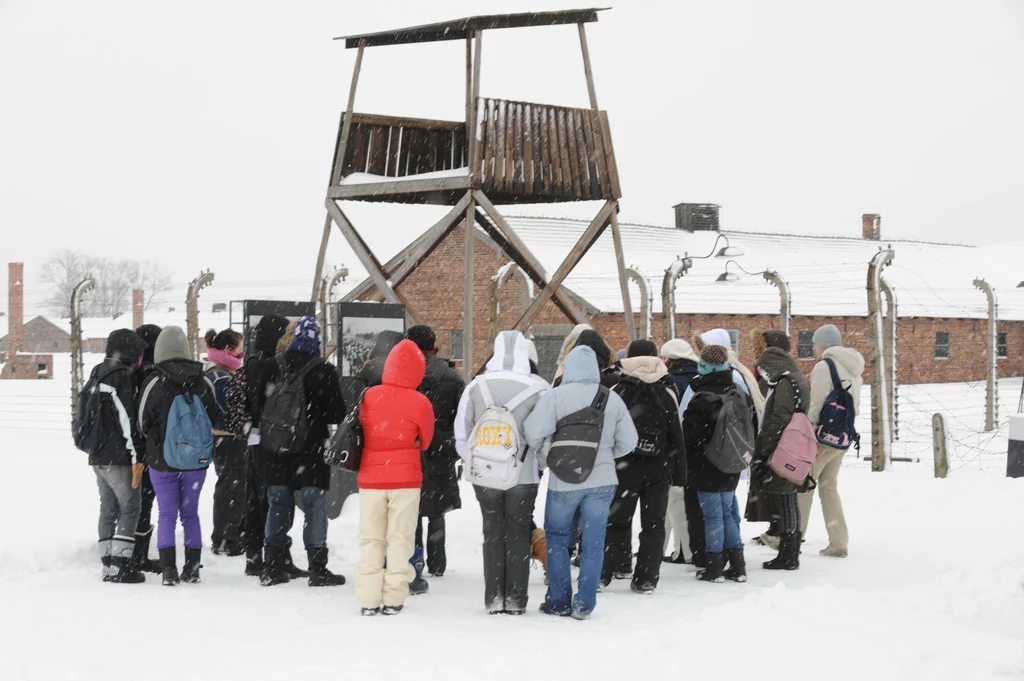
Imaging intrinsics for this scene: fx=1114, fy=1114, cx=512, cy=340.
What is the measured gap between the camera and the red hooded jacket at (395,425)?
7.03m

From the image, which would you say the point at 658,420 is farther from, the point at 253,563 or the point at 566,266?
the point at 566,266

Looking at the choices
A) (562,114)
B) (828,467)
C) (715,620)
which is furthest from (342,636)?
(562,114)

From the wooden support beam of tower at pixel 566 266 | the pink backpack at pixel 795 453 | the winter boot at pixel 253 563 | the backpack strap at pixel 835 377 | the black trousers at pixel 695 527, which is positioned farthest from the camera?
the wooden support beam of tower at pixel 566 266

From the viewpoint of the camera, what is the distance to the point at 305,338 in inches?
303

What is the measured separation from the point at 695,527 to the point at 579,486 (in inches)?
85.7

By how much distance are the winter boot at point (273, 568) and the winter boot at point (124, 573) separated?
2.95 feet

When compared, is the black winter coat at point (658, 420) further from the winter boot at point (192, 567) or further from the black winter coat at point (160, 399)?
the winter boot at point (192, 567)

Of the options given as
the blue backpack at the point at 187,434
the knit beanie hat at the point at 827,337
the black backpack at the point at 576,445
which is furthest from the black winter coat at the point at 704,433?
the blue backpack at the point at 187,434

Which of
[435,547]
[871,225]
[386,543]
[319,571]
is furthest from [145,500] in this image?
[871,225]

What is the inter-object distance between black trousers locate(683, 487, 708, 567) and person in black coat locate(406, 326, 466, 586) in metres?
1.84

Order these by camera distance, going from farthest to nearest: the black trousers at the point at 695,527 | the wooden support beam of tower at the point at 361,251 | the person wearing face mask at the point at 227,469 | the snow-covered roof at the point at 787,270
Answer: the snow-covered roof at the point at 787,270, the wooden support beam of tower at the point at 361,251, the person wearing face mask at the point at 227,469, the black trousers at the point at 695,527

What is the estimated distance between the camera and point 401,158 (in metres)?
12.7

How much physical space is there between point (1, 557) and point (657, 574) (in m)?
4.80

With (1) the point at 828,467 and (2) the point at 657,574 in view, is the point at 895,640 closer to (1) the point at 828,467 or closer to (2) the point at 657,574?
(2) the point at 657,574
